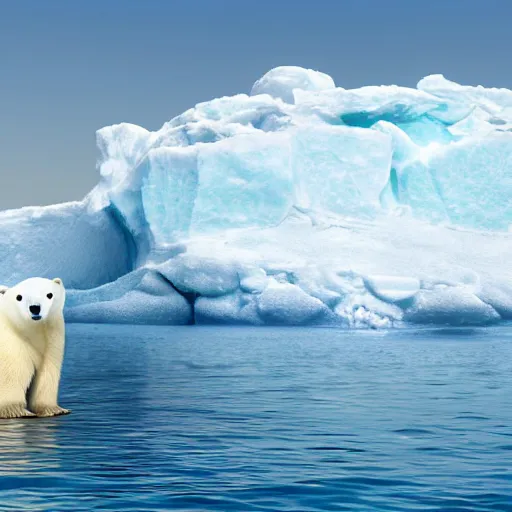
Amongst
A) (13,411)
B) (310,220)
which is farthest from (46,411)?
(310,220)

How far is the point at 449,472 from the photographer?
14.8 feet

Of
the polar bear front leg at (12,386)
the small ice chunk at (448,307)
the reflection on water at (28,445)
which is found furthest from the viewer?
the small ice chunk at (448,307)

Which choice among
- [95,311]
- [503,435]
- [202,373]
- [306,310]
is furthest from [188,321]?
[503,435]

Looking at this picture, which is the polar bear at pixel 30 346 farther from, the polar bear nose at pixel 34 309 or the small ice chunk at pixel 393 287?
the small ice chunk at pixel 393 287

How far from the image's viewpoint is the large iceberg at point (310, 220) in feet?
70.9

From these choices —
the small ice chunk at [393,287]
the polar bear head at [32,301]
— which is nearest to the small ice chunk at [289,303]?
the small ice chunk at [393,287]

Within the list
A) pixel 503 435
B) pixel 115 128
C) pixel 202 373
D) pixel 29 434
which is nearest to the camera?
pixel 29 434

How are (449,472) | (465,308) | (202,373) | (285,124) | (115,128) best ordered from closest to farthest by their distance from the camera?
1. (449,472)
2. (202,373)
3. (465,308)
4. (285,124)
5. (115,128)

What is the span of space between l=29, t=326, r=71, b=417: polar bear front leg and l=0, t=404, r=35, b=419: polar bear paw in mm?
122

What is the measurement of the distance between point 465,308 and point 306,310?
139 inches

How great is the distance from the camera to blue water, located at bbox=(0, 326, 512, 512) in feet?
12.9

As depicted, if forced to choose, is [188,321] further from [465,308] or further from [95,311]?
[465,308]

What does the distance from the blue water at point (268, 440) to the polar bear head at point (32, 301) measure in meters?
0.69

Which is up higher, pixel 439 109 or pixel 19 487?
pixel 439 109
